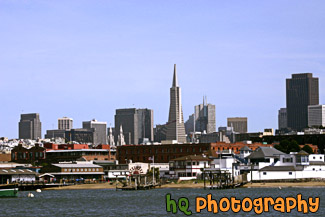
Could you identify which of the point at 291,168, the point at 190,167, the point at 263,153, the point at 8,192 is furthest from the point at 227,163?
the point at 8,192

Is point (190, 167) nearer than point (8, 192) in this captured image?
No

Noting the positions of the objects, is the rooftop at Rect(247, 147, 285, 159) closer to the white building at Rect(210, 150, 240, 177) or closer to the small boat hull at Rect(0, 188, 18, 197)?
the white building at Rect(210, 150, 240, 177)

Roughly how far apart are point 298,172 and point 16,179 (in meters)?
70.4

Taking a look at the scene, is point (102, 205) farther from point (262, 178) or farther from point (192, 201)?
point (262, 178)

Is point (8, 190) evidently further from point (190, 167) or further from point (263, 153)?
point (263, 153)

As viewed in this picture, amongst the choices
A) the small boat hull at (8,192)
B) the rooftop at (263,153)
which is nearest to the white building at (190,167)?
the rooftop at (263,153)

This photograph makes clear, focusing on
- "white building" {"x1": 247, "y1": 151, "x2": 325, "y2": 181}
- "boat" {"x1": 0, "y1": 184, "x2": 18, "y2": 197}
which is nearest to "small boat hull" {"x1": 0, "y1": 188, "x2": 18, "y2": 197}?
"boat" {"x1": 0, "y1": 184, "x2": 18, "y2": 197}

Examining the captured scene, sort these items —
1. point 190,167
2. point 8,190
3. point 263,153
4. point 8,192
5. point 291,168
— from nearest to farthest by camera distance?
point 8,190 → point 8,192 → point 291,168 → point 263,153 → point 190,167

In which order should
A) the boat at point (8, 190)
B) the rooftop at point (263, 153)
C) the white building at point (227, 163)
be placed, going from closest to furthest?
the boat at point (8, 190) < the white building at point (227, 163) < the rooftop at point (263, 153)

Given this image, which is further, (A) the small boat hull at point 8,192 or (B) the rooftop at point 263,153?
(B) the rooftop at point 263,153

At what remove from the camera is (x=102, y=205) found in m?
120

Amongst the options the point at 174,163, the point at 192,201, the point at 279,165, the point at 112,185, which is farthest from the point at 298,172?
the point at 192,201

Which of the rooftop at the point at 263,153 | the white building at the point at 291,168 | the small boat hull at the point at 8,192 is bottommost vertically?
the small boat hull at the point at 8,192

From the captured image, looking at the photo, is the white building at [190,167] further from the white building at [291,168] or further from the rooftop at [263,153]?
the white building at [291,168]
